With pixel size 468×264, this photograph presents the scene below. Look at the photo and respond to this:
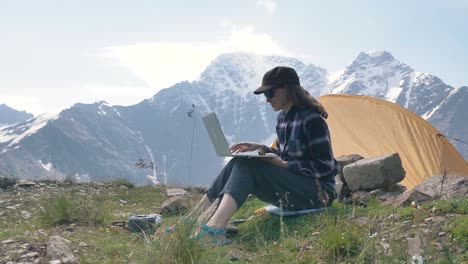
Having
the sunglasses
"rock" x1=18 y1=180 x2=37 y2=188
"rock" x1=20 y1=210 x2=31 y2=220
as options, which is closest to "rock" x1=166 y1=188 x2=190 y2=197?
"rock" x1=18 y1=180 x2=37 y2=188

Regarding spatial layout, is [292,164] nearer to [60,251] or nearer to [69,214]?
[60,251]

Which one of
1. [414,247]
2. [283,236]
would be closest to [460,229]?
[414,247]

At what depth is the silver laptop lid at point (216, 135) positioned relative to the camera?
610cm

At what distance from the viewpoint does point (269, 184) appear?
618cm

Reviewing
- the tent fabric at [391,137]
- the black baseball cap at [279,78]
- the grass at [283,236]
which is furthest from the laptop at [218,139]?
the tent fabric at [391,137]

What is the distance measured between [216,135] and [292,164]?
938 millimetres

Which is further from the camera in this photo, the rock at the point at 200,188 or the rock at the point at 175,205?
the rock at the point at 200,188

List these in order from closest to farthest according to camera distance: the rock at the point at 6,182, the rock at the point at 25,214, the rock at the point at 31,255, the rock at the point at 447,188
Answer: the rock at the point at 31,255 → the rock at the point at 447,188 → the rock at the point at 25,214 → the rock at the point at 6,182

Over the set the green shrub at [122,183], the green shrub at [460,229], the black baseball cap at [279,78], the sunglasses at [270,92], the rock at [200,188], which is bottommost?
the rock at [200,188]

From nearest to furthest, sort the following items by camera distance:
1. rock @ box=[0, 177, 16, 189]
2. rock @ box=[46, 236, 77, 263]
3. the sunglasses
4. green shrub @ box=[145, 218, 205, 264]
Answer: green shrub @ box=[145, 218, 205, 264] < rock @ box=[46, 236, 77, 263] < the sunglasses < rock @ box=[0, 177, 16, 189]

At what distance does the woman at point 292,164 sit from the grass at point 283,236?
11.8 inches

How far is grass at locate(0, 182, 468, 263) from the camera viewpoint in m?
3.93

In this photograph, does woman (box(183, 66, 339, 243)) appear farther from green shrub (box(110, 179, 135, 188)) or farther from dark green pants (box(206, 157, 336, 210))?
green shrub (box(110, 179, 135, 188))

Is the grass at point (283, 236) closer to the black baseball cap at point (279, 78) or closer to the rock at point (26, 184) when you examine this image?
the black baseball cap at point (279, 78)
